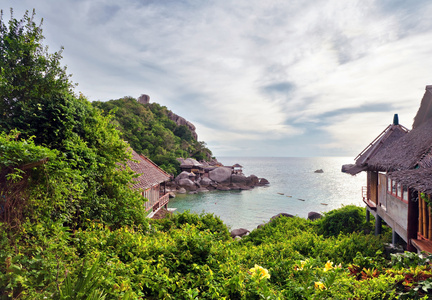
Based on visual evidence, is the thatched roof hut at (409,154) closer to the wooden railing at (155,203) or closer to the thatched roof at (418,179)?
the thatched roof at (418,179)

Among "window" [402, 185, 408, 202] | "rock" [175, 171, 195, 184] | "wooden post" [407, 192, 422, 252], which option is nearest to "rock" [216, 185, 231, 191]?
"rock" [175, 171, 195, 184]

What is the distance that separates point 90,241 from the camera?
495cm

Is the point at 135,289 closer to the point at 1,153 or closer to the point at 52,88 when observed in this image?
the point at 1,153

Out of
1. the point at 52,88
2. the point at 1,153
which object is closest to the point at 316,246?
the point at 1,153

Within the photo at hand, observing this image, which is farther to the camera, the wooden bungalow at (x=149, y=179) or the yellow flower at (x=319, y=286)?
the wooden bungalow at (x=149, y=179)

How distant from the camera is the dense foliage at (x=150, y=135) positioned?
2013 inches

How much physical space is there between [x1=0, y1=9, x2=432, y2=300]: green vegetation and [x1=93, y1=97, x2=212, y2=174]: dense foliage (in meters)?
39.6

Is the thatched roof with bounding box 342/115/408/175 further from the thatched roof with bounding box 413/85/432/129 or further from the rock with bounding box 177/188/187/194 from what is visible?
the rock with bounding box 177/188/187/194

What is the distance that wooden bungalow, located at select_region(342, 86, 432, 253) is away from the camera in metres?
7.38

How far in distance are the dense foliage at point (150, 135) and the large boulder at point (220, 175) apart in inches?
318

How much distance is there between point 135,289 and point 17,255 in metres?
1.76

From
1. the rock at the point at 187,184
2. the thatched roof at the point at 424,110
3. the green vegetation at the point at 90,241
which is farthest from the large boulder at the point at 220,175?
the green vegetation at the point at 90,241

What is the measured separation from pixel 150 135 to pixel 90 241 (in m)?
52.5

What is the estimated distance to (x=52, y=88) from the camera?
741 cm
